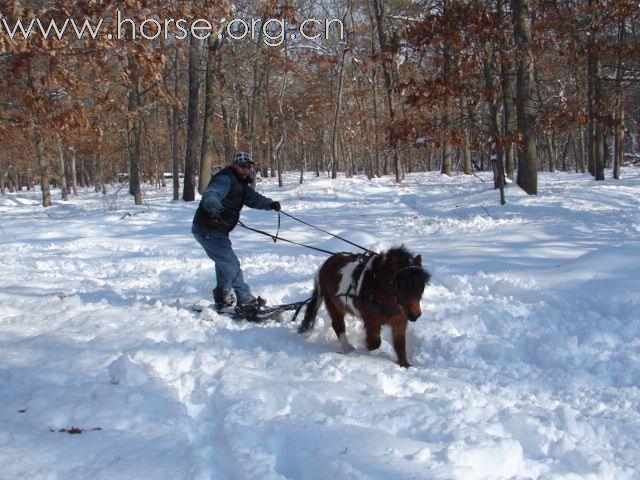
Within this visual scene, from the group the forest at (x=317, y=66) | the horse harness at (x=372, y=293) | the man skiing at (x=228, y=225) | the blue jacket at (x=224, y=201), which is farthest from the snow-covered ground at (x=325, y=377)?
the forest at (x=317, y=66)

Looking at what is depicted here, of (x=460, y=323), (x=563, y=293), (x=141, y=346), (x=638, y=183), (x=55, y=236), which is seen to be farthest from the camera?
(x=638, y=183)

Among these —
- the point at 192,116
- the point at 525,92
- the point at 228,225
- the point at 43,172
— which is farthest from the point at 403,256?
the point at 43,172

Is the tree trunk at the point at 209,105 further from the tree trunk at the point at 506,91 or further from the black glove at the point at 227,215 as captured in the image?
the black glove at the point at 227,215

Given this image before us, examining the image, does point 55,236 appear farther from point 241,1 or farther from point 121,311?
point 241,1

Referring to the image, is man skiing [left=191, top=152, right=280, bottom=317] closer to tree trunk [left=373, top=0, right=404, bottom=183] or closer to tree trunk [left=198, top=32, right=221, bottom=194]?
tree trunk [left=373, top=0, right=404, bottom=183]

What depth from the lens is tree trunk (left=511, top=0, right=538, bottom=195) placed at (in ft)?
44.9

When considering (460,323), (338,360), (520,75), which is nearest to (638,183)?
(520,75)

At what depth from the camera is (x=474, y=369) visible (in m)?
4.57

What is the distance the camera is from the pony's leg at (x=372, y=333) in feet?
16.2

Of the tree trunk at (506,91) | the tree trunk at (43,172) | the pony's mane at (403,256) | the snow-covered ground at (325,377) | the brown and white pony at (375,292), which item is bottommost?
the snow-covered ground at (325,377)

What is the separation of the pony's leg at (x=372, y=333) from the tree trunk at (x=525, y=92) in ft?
34.3

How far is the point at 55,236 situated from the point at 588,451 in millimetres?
13372

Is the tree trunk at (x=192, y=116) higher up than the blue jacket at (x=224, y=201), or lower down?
higher up

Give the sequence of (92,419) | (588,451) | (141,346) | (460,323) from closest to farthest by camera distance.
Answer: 1. (588,451)
2. (92,419)
3. (141,346)
4. (460,323)
